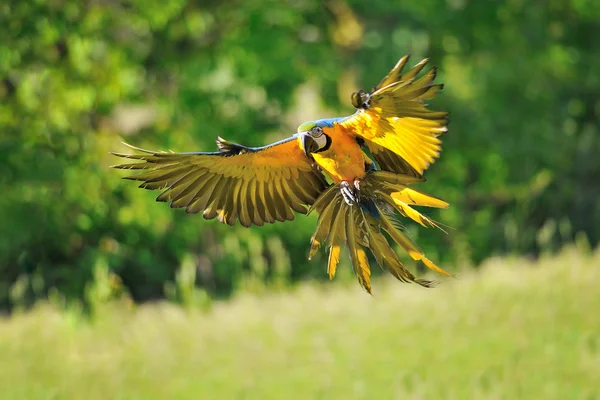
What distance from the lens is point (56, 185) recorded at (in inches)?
371

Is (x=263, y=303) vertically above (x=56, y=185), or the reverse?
(x=56, y=185)

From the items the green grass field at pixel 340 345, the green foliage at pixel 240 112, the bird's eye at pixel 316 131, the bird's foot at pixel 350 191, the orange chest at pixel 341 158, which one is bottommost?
the green grass field at pixel 340 345

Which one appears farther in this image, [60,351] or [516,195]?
[516,195]

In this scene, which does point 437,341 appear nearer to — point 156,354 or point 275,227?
point 156,354

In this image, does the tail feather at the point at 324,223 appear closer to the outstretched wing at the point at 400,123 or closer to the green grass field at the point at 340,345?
the outstretched wing at the point at 400,123

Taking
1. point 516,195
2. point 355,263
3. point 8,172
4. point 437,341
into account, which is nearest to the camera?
point 355,263

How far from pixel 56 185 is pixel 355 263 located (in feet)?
27.2

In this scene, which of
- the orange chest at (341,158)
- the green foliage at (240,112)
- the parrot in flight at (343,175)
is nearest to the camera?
the parrot in flight at (343,175)

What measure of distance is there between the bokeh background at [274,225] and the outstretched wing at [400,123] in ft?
15.6

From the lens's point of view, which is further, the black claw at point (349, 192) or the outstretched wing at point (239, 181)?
the outstretched wing at point (239, 181)

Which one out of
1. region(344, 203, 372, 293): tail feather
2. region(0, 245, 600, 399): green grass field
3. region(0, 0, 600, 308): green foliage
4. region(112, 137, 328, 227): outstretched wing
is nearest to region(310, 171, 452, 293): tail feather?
region(344, 203, 372, 293): tail feather

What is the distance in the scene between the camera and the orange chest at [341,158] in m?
1.72

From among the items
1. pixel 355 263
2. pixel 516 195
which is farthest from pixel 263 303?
pixel 355 263

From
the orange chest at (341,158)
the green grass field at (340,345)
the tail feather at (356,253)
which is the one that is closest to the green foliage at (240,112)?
the green grass field at (340,345)
